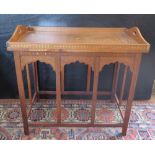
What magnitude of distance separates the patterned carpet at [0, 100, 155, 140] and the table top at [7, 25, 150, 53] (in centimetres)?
80

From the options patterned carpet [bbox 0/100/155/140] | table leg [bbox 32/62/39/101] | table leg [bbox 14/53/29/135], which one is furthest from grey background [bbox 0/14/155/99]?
table leg [bbox 14/53/29/135]

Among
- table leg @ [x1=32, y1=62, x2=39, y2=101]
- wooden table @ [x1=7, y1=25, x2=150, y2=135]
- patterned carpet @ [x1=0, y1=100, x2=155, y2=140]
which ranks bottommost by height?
patterned carpet @ [x1=0, y1=100, x2=155, y2=140]

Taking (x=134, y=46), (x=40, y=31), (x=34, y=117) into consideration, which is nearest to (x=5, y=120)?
(x=34, y=117)

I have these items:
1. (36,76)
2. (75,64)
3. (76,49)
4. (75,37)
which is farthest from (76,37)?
(36,76)

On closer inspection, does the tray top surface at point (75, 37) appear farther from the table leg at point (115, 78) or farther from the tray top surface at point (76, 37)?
the table leg at point (115, 78)

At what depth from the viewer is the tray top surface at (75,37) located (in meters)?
1.27

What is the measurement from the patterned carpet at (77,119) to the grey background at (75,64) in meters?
0.17

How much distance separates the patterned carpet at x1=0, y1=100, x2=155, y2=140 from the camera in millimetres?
1701

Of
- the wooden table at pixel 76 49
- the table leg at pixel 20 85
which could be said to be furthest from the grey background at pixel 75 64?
the table leg at pixel 20 85

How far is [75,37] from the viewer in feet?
4.99

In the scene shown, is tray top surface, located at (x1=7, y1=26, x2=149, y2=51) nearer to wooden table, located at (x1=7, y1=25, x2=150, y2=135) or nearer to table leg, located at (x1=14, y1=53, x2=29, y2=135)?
wooden table, located at (x1=7, y1=25, x2=150, y2=135)

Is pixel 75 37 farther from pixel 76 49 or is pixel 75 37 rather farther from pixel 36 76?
pixel 36 76

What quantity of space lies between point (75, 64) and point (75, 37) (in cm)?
52

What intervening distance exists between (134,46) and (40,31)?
0.79 m
